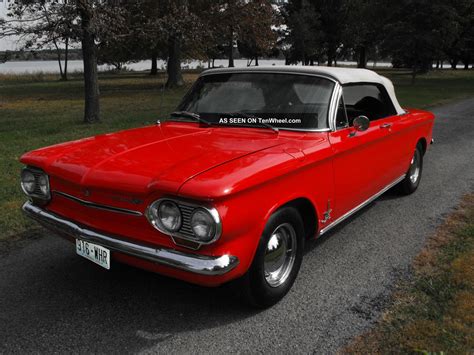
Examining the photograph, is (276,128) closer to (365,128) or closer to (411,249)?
(365,128)

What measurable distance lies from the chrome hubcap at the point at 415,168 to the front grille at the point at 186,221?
12.5 ft

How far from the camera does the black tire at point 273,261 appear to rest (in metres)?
2.84

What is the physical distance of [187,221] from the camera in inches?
99.8

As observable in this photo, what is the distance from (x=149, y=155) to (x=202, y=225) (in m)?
0.79

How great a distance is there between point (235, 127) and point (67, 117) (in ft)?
35.1

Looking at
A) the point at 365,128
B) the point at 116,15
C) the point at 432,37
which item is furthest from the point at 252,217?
the point at 432,37

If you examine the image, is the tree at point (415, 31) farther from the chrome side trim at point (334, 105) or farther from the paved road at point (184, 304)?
the chrome side trim at point (334, 105)

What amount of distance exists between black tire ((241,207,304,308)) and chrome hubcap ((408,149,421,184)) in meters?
2.90

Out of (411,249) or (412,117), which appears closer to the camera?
(411,249)

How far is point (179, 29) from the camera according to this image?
1245 centimetres

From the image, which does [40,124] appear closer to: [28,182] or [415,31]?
[28,182]

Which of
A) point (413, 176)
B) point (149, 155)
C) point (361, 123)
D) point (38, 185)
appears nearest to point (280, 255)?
point (149, 155)

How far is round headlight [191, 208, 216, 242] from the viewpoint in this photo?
2475 millimetres

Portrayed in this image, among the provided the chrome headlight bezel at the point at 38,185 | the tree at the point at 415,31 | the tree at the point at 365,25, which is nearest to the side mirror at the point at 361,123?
the chrome headlight bezel at the point at 38,185
